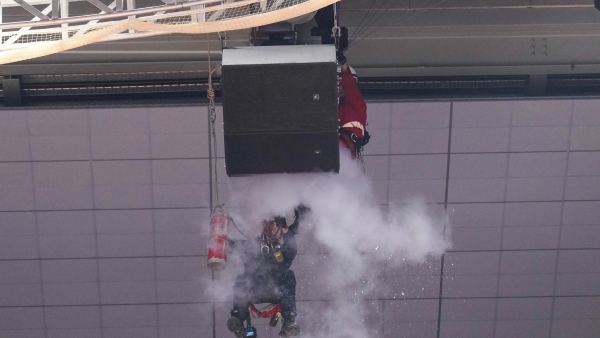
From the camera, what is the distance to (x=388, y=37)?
5848 millimetres

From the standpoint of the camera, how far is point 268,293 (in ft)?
16.3

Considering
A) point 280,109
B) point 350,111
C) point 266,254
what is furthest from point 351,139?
point 266,254

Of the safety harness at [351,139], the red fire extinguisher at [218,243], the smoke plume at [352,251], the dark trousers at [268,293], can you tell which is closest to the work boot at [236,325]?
the dark trousers at [268,293]

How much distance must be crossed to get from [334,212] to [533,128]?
73.0 inches

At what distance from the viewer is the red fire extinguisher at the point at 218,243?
172 inches

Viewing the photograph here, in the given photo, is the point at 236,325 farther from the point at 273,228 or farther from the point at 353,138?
the point at 353,138

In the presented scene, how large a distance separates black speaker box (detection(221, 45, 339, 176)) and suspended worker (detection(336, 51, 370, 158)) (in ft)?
1.57

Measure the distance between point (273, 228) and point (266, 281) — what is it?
0.45 metres

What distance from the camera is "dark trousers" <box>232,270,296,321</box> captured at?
4.97m

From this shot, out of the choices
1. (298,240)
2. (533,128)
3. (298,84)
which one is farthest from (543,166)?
(298,84)

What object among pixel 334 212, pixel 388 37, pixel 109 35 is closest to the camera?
pixel 109 35

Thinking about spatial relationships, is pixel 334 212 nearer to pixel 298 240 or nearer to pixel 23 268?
pixel 298 240

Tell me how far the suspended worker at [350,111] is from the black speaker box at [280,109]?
1.57ft

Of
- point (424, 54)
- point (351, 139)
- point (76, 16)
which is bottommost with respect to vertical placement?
point (351, 139)
